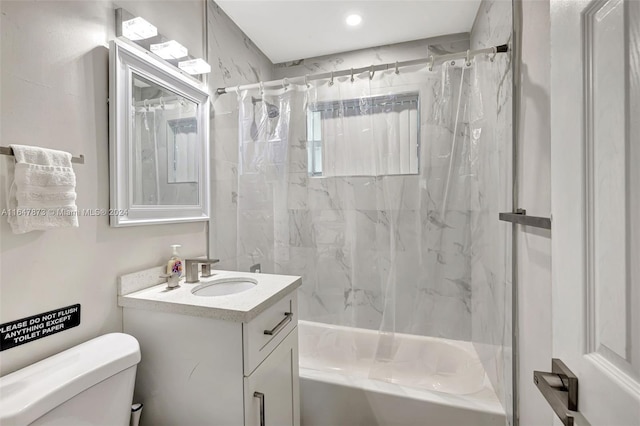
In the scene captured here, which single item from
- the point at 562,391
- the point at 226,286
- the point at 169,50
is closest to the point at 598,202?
the point at 562,391

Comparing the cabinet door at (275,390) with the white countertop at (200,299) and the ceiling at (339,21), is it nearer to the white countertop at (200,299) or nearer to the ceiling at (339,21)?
the white countertop at (200,299)

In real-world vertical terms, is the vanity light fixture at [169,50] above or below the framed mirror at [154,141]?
above

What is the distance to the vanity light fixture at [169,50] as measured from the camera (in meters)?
1.34

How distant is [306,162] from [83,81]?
1114 millimetres

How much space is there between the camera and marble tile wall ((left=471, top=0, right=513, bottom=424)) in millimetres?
1307

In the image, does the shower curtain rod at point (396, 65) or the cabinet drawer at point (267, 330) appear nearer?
the cabinet drawer at point (267, 330)

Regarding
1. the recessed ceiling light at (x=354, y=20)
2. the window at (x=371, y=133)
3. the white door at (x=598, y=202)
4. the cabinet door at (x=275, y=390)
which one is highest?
the recessed ceiling light at (x=354, y=20)

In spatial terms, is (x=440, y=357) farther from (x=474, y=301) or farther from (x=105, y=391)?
(x=105, y=391)

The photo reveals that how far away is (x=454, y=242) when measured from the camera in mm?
1615

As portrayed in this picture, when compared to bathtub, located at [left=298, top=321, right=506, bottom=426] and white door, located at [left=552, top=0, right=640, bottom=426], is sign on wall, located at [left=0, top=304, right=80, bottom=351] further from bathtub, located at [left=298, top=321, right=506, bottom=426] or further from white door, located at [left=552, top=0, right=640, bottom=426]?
white door, located at [left=552, top=0, right=640, bottom=426]

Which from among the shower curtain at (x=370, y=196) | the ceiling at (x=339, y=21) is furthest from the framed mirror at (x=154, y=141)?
the ceiling at (x=339, y=21)

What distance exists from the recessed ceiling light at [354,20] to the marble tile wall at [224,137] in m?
0.78

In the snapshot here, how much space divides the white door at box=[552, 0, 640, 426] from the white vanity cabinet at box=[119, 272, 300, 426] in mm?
871

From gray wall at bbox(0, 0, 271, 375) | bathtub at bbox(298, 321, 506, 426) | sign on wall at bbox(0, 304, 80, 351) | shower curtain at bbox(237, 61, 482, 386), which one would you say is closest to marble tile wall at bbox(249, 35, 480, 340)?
shower curtain at bbox(237, 61, 482, 386)
